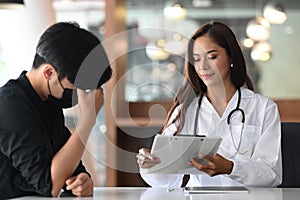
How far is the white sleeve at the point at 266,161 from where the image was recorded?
2031 millimetres

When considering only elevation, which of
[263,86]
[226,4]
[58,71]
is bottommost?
[263,86]

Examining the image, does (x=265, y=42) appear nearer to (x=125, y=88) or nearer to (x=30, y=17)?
(x=125, y=88)

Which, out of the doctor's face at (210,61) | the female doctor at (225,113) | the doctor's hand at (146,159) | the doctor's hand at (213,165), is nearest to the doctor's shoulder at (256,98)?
the female doctor at (225,113)

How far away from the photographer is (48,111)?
1.85m

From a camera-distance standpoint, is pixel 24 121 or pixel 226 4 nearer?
pixel 24 121

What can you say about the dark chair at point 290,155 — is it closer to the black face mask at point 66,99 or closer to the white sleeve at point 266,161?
the white sleeve at point 266,161

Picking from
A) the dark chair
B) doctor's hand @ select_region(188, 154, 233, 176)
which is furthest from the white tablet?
the dark chair

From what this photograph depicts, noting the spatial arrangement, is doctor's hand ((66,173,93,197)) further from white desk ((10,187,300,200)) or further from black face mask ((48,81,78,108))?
black face mask ((48,81,78,108))

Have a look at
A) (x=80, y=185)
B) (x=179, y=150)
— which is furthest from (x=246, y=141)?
(x=80, y=185)

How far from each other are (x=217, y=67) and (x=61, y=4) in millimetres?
2511

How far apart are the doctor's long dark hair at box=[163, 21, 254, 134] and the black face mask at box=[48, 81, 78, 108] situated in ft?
1.76

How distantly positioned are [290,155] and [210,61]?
451mm

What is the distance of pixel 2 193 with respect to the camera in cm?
176

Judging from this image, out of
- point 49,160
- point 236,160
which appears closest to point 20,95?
point 49,160
